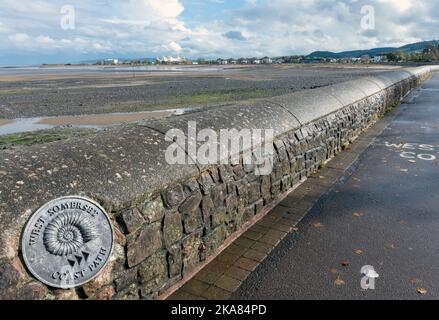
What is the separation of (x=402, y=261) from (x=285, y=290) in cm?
131

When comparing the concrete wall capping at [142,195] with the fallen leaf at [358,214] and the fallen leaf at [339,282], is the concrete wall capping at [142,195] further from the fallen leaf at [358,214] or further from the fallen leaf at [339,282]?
the fallen leaf at [339,282]

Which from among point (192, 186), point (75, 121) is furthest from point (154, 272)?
point (75, 121)

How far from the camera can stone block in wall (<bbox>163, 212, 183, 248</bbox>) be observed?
3.13m

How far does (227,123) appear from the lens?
4320 millimetres

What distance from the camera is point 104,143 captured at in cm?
302

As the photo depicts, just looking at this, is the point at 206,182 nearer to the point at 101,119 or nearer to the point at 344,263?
the point at 344,263

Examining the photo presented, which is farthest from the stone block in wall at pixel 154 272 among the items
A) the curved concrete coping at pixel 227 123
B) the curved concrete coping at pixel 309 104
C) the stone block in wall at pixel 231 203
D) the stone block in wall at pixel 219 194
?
the curved concrete coping at pixel 309 104

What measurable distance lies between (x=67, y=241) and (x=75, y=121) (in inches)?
618

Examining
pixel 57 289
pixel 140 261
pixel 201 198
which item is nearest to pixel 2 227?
pixel 57 289

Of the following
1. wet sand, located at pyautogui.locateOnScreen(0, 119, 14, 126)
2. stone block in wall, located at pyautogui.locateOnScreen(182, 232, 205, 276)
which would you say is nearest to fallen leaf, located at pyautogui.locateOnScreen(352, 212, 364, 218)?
stone block in wall, located at pyautogui.locateOnScreen(182, 232, 205, 276)

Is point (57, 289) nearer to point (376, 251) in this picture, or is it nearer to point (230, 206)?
point (230, 206)

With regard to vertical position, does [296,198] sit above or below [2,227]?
below

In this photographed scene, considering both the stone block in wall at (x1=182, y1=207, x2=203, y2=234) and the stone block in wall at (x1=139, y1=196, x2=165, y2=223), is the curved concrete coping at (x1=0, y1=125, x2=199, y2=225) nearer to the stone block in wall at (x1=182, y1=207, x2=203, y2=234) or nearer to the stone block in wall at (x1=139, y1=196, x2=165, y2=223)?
the stone block in wall at (x1=139, y1=196, x2=165, y2=223)

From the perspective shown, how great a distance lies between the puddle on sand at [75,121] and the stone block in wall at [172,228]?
12945 mm
